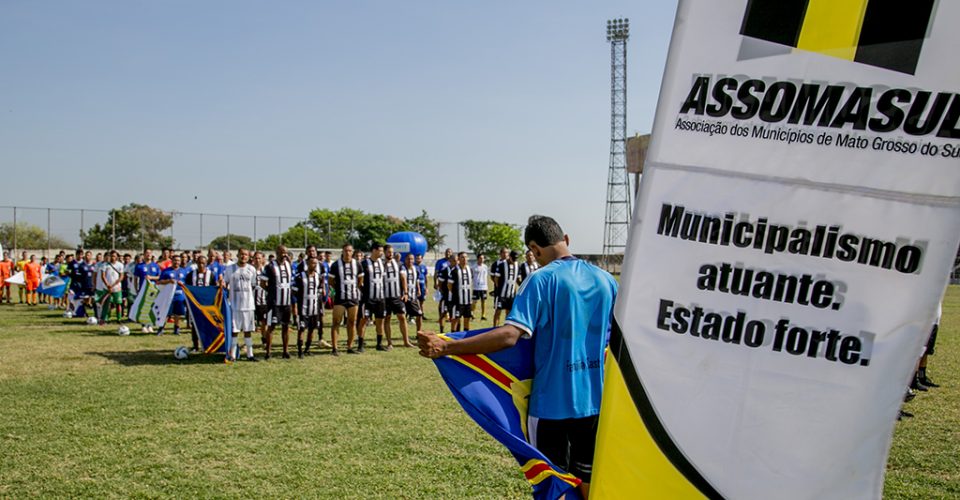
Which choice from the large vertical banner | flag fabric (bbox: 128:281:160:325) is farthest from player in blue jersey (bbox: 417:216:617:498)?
flag fabric (bbox: 128:281:160:325)

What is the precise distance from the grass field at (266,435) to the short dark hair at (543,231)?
2.65 m

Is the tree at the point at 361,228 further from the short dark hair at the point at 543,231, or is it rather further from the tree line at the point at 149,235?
the short dark hair at the point at 543,231

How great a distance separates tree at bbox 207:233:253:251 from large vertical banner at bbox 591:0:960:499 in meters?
46.8

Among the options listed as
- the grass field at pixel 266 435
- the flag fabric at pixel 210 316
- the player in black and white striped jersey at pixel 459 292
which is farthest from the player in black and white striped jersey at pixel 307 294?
the player in black and white striped jersey at pixel 459 292

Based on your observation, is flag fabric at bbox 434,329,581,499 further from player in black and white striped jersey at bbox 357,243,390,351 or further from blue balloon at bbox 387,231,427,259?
blue balloon at bbox 387,231,427,259

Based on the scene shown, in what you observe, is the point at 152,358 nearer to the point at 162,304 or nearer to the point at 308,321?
the point at 308,321

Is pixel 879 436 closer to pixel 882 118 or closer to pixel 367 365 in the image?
pixel 882 118

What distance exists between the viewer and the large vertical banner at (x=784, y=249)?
1.67 metres

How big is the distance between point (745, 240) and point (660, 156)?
13.0 inches

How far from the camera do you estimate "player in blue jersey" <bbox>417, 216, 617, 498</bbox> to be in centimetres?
351

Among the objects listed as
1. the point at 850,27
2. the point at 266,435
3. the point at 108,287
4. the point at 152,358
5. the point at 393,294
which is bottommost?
the point at 152,358

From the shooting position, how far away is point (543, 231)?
3816 millimetres

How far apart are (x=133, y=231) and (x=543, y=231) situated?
48.5 metres

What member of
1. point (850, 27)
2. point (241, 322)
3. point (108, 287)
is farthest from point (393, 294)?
point (850, 27)
